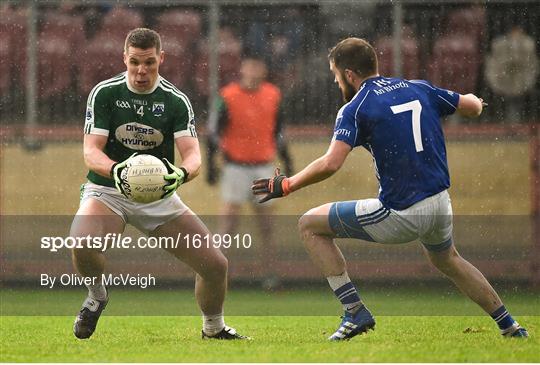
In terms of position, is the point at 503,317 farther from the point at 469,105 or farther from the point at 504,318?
the point at 469,105

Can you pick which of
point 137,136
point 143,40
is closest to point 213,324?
point 137,136

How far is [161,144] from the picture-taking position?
7438mm

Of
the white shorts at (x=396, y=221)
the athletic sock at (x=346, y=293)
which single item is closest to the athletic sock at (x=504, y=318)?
the white shorts at (x=396, y=221)

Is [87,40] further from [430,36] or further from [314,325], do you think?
[314,325]

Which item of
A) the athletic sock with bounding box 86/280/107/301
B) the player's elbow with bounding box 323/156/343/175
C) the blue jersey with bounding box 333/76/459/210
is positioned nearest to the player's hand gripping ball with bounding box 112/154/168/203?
the athletic sock with bounding box 86/280/107/301

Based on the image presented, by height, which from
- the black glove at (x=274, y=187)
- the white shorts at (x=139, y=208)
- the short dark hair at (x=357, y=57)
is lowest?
the white shorts at (x=139, y=208)

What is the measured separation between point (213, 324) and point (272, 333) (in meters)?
0.53

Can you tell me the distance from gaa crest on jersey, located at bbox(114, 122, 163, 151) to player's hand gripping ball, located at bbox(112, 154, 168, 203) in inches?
14.8

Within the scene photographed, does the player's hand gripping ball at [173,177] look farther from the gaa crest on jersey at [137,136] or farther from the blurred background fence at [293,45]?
the blurred background fence at [293,45]

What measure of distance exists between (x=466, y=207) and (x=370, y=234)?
417 cm

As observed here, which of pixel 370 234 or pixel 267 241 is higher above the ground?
pixel 370 234

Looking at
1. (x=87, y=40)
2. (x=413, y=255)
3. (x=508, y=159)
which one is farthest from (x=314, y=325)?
(x=87, y=40)

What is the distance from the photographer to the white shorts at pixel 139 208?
24.1 ft

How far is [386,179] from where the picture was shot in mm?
6973
